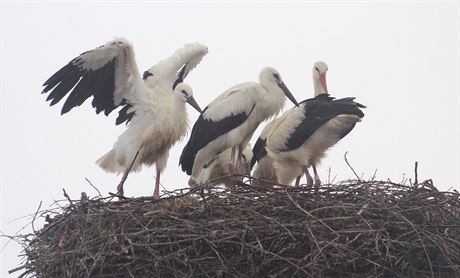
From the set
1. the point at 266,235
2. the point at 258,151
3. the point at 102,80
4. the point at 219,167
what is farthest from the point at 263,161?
the point at 266,235

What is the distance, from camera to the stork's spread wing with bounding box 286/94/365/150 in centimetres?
782

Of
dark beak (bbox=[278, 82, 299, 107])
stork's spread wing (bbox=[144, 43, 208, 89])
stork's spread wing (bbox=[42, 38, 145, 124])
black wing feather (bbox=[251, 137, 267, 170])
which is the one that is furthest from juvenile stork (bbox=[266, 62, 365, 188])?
stork's spread wing (bbox=[42, 38, 145, 124])

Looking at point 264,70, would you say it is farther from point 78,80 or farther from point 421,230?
point 421,230

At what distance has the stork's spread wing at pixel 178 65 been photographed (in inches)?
346

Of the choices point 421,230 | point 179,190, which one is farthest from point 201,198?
point 421,230

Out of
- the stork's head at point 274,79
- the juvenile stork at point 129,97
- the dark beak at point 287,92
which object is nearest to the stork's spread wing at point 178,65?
the juvenile stork at point 129,97

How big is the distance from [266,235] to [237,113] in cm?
220

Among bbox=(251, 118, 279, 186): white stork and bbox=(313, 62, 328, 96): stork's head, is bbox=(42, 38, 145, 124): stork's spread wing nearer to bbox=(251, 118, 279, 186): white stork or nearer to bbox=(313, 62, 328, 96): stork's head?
bbox=(251, 118, 279, 186): white stork

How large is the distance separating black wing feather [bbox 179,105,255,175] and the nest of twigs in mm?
1583

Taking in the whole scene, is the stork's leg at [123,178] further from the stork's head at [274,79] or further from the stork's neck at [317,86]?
the stork's neck at [317,86]

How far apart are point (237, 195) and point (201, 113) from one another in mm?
1953

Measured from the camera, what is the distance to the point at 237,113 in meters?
8.30

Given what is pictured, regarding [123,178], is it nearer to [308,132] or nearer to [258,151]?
[258,151]

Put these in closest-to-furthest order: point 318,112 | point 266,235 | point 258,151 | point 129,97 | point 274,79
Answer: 1. point 266,235
2. point 318,112
3. point 274,79
4. point 129,97
5. point 258,151
